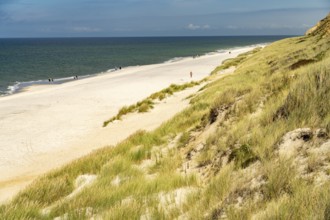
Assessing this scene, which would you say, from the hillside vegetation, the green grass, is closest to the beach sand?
the green grass

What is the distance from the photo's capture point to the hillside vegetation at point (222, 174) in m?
3.90

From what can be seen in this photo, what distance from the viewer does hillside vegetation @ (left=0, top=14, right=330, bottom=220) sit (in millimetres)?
3904

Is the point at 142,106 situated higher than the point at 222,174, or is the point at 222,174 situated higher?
the point at 222,174

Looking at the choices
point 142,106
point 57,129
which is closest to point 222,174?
point 57,129

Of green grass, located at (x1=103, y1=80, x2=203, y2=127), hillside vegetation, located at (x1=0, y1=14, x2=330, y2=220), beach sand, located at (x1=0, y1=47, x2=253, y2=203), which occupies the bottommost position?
beach sand, located at (x1=0, y1=47, x2=253, y2=203)

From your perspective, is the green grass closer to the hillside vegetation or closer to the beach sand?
the beach sand

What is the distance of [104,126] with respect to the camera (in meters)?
16.5

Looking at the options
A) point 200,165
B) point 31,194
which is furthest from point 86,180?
point 200,165

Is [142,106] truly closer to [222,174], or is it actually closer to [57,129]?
[57,129]

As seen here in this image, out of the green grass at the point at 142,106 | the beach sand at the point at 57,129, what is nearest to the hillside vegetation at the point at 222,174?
the beach sand at the point at 57,129

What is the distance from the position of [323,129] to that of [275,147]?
84 cm

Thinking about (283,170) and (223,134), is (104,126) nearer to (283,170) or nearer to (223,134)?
(223,134)

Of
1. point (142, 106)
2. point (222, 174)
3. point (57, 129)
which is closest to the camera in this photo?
point (222, 174)

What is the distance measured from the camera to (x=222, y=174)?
512 centimetres
